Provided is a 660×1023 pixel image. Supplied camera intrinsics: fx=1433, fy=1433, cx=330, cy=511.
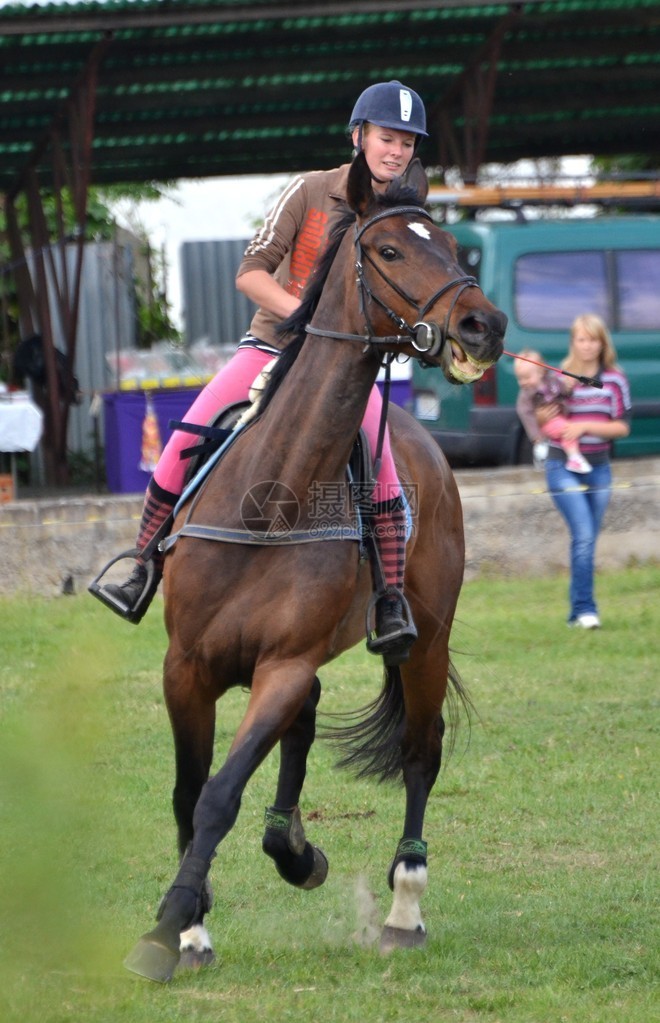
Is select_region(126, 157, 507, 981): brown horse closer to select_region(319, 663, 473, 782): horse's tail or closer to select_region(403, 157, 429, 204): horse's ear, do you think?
select_region(403, 157, 429, 204): horse's ear

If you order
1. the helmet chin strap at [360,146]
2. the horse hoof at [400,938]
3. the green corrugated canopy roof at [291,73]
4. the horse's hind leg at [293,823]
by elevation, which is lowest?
the horse hoof at [400,938]

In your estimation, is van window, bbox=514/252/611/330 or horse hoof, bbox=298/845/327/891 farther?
van window, bbox=514/252/611/330

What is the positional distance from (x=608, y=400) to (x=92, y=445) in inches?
388

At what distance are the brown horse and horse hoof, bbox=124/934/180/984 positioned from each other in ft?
0.03

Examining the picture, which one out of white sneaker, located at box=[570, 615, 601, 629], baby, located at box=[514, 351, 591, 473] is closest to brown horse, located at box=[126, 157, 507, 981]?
white sneaker, located at box=[570, 615, 601, 629]

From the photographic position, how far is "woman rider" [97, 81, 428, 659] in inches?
187

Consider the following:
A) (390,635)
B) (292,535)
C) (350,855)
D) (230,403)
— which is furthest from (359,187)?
(350,855)

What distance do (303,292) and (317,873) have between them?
2071 millimetres

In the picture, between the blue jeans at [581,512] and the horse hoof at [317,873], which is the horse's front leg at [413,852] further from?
the blue jeans at [581,512]

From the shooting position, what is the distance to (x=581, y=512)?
35.3 feet

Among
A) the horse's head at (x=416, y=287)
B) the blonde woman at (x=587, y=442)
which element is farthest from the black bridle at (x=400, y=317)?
the blonde woman at (x=587, y=442)

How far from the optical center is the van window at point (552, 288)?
41.4ft

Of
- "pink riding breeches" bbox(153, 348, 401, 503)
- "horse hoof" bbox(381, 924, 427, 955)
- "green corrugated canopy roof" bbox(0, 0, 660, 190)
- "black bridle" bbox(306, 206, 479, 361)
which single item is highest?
"green corrugated canopy roof" bbox(0, 0, 660, 190)

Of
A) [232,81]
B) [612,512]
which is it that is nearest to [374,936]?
[612,512]
